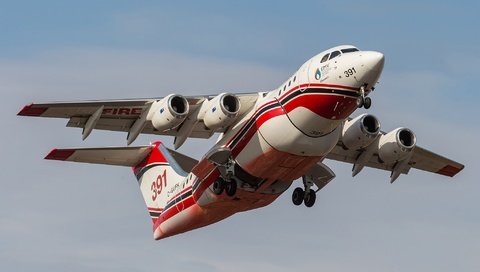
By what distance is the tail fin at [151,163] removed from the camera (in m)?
A: 30.5

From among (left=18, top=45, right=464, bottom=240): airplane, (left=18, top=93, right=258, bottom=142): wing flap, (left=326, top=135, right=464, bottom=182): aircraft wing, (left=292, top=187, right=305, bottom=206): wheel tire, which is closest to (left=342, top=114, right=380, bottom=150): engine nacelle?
(left=18, top=45, right=464, bottom=240): airplane

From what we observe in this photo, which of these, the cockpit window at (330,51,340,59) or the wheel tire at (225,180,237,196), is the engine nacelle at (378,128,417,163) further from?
the cockpit window at (330,51,340,59)

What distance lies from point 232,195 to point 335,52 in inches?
179

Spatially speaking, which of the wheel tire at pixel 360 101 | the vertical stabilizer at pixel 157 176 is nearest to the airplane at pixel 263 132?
the wheel tire at pixel 360 101

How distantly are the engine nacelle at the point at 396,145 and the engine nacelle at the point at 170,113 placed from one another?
17.9 feet

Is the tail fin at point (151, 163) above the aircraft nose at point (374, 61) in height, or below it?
above

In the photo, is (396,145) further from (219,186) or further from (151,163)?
(151,163)

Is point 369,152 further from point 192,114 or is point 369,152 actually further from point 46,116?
point 46,116

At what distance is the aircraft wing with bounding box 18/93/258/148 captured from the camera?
25.9 metres

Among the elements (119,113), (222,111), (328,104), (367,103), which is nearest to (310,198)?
(222,111)

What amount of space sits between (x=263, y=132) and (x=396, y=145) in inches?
151

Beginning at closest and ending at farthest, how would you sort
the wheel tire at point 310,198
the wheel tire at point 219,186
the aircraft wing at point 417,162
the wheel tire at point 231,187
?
the wheel tire at point 231,187 < the wheel tire at point 219,186 < the wheel tire at point 310,198 < the aircraft wing at point 417,162

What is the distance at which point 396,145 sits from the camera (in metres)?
28.0

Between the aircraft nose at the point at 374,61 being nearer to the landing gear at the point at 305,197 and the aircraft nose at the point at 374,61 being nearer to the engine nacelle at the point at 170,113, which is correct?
the engine nacelle at the point at 170,113
